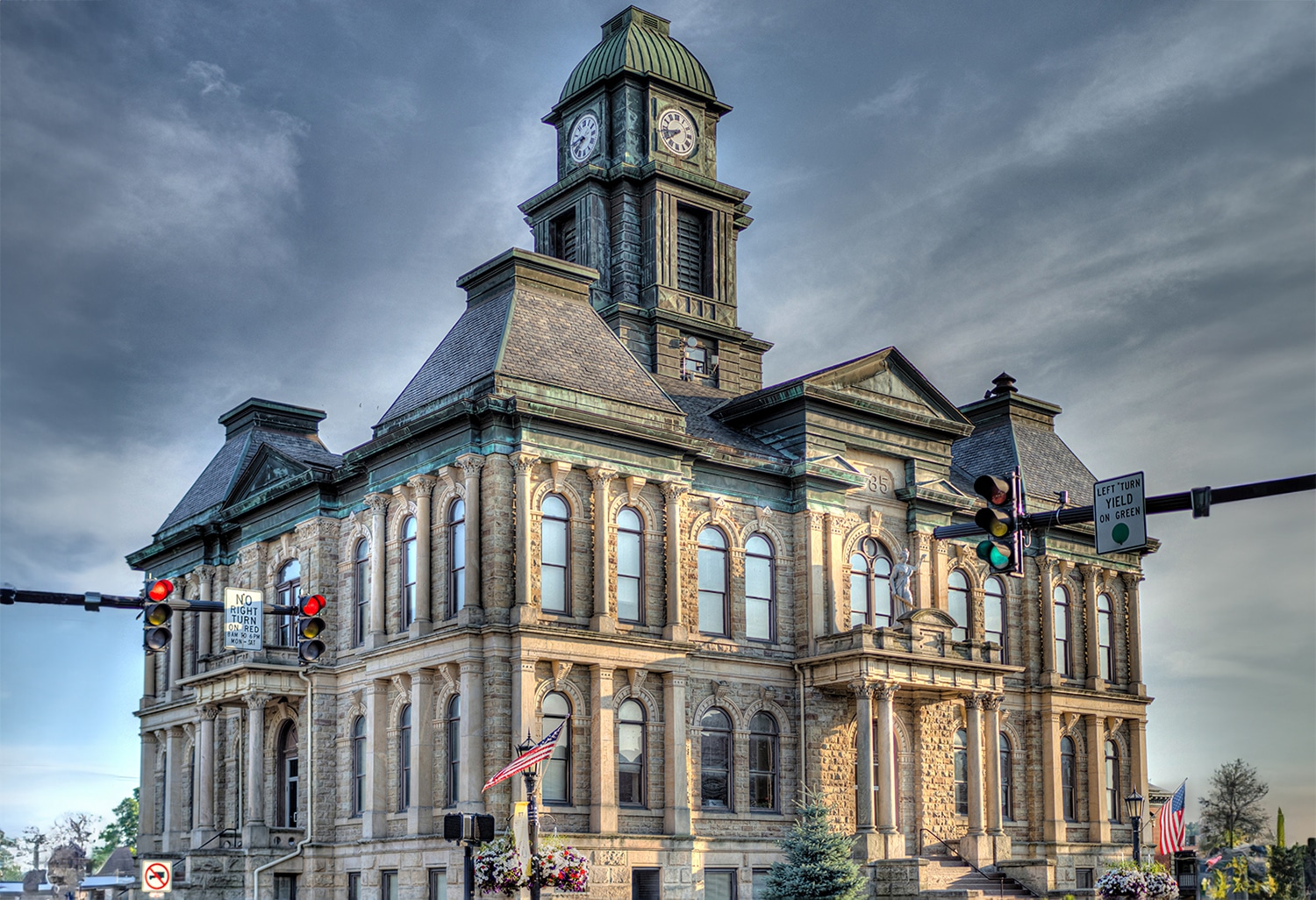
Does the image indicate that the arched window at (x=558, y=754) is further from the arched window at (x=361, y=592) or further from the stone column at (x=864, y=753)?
the stone column at (x=864, y=753)

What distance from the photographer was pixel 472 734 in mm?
38406

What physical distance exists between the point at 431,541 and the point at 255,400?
1657 centimetres

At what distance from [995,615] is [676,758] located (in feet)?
52.8

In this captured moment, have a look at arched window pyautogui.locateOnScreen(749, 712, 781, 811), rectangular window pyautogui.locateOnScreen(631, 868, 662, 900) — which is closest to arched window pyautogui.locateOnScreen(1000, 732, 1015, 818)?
arched window pyautogui.locateOnScreen(749, 712, 781, 811)

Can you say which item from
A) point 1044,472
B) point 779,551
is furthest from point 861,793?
point 1044,472

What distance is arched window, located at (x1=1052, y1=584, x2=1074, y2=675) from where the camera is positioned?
54938 millimetres

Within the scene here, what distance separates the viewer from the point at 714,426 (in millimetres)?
48281

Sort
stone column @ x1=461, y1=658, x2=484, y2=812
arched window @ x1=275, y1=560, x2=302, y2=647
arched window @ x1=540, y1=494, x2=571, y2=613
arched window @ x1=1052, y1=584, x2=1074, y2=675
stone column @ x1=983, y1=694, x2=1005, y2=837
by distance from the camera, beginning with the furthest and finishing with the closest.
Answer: arched window @ x1=1052, y1=584, x2=1074, y2=675 → arched window @ x1=275, y1=560, x2=302, y2=647 → stone column @ x1=983, y1=694, x2=1005, y2=837 → arched window @ x1=540, y1=494, x2=571, y2=613 → stone column @ x1=461, y1=658, x2=484, y2=812

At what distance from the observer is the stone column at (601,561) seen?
40438mm

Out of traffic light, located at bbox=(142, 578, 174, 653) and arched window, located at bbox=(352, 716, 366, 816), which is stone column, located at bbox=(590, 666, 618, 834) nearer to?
arched window, located at bbox=(352, 716, 366, 816)

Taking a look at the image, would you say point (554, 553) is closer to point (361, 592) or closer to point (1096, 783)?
point (361, 592)

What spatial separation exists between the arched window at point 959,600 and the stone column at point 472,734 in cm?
1794

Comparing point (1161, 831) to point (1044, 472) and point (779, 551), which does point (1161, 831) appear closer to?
point (779, 551)

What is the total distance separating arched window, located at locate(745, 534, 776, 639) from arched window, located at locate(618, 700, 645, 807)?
16.4 ft
